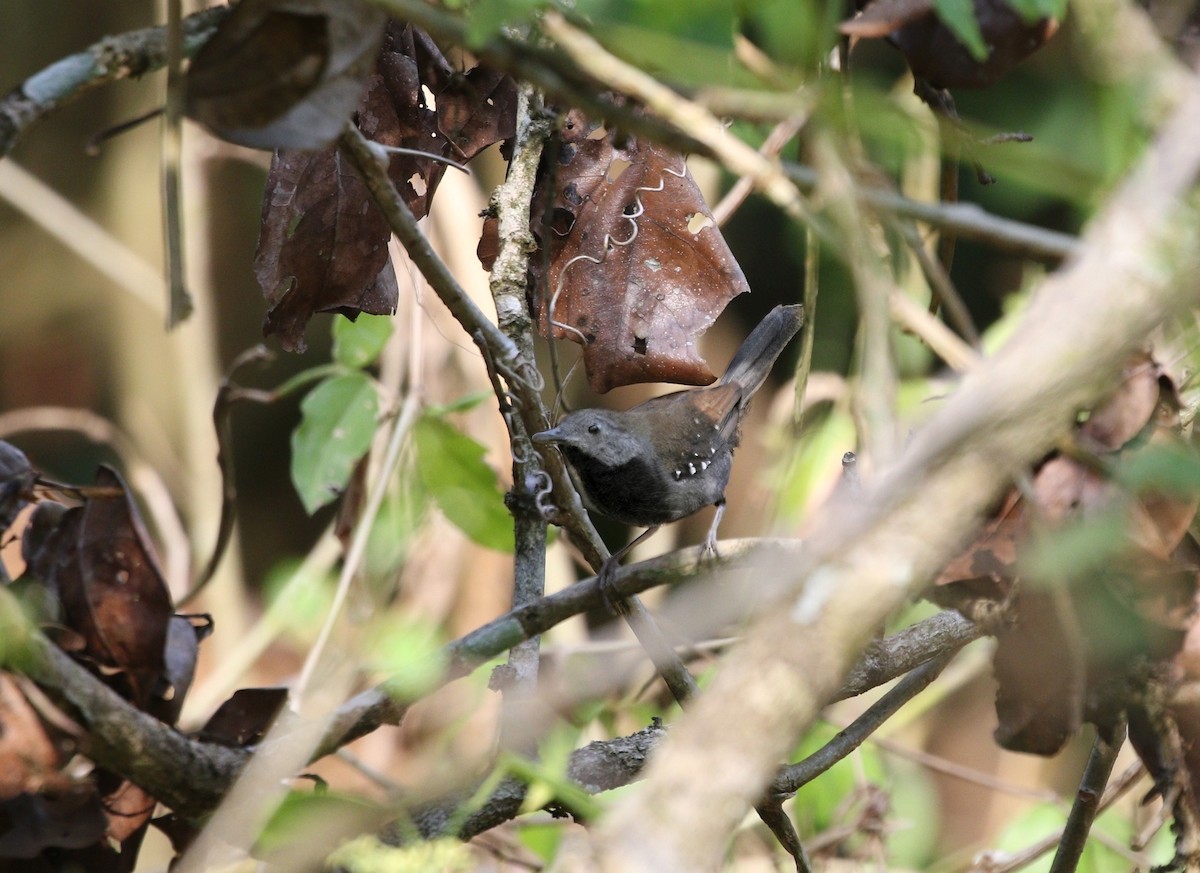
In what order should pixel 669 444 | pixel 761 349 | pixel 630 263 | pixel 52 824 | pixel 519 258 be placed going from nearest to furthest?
pixel 52 824, pixel 519 258, pixel 630 263, pixel 669 444, pixel 761 349

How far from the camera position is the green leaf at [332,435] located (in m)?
3.06

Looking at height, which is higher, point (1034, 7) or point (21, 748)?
point (1034, 7)

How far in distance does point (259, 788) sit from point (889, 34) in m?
1.76

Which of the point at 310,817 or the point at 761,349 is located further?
the point at 761,349

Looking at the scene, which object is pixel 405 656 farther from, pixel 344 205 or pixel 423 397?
pixel 423 397

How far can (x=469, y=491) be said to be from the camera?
3078 mm

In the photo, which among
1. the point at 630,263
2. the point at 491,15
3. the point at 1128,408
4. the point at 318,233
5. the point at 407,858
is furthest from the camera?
the point at 630,263

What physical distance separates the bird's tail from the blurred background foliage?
0.21 m

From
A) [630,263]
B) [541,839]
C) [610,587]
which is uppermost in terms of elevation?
[630,263]

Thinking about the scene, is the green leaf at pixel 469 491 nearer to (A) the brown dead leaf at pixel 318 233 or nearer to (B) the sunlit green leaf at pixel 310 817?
(A) the brown dead leaf at pixel 318 233

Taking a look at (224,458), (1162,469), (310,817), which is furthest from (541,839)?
(1162,469)

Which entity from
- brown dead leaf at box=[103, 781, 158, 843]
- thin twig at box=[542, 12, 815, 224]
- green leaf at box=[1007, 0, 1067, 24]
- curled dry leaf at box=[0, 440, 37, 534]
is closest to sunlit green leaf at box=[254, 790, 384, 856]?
brown dead leaf at box=[103, 781, 158, 843]

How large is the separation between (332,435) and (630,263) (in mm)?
1113

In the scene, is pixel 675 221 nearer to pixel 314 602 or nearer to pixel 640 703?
pixel 640 703
